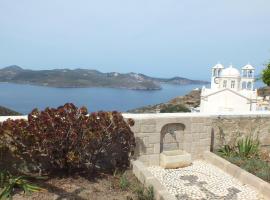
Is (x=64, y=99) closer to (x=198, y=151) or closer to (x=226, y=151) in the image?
(x=198, y=151)

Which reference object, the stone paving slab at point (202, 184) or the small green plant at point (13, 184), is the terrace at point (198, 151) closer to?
the stone paving slab at point (202, 184)

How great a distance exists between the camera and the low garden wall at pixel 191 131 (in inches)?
247

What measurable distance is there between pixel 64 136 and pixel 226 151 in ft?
13.5

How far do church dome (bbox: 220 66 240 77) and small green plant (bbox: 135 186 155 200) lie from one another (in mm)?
34537

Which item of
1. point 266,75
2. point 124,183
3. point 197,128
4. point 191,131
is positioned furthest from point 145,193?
point 266,75

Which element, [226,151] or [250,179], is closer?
[250,179]

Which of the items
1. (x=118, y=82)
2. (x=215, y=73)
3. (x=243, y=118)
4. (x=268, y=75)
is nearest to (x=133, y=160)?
(x=243, y=118)

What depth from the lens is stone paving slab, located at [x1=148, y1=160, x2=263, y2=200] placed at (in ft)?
16.6

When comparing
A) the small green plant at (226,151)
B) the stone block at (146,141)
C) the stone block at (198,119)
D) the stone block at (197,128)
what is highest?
the stone block at (198,119)

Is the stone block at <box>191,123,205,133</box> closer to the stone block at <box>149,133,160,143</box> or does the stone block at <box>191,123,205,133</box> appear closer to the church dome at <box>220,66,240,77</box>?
the stone block at <box>149,133,160,143</box>

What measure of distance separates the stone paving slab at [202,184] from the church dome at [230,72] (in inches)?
1272

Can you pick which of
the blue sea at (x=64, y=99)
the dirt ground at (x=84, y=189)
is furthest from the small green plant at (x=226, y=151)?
the blue sea at (x=64, y=99)

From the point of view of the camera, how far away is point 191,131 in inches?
268

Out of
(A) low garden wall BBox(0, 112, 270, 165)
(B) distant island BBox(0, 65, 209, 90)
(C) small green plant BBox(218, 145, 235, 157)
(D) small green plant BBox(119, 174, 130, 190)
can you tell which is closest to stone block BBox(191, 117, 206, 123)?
(A) low garden wall BBox(0, 112, 270, 165)
